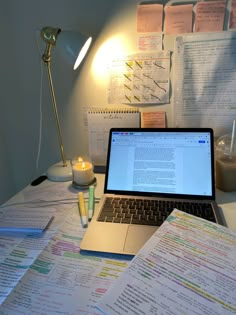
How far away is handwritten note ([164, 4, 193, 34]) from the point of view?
867 millimetres

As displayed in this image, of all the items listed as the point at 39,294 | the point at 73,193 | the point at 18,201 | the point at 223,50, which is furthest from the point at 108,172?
the point at 223,50

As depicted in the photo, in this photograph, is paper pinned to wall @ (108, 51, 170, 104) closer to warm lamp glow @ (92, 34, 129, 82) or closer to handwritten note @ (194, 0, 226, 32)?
warm lamp glow @ (92, 34, 129, 82)

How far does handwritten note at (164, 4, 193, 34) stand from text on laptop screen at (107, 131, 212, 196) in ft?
1.20

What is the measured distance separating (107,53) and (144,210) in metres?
0.60

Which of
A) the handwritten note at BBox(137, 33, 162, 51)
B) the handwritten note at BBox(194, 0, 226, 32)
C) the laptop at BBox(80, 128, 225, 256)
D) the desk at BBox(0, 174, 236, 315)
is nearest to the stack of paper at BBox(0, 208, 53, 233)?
the desk at BBox(0, 174, 236, 315)

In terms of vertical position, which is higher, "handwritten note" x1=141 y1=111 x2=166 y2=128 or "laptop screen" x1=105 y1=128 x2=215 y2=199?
"handwritten note" x1=141 y1=111 x2=166 y2=128

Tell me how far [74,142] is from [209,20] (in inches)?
27.2

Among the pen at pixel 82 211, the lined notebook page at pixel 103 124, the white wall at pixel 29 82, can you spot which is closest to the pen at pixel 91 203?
the pen at pixel 82 211

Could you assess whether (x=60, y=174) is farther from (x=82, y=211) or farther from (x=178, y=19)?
(x=178, y=19)

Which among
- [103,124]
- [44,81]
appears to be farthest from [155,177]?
[44,81]

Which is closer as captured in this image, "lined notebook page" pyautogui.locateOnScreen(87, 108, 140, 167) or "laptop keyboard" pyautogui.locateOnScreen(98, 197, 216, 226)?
"laptop keyboard" pyautogui.locateOnScreen(98, 197, 216, 226)

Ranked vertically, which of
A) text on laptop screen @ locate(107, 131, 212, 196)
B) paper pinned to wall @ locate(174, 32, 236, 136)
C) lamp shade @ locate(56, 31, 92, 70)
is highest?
lamp shade @ locate(56, 31, 92, 70)

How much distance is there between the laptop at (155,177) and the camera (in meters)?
0.72

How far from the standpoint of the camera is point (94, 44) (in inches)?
38.1
